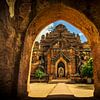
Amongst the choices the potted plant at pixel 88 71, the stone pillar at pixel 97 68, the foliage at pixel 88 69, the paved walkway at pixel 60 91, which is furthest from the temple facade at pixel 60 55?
the stone pillar at pixel 97 68

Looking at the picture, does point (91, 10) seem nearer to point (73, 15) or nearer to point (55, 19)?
point (73, 15)

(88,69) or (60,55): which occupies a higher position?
(60,55)

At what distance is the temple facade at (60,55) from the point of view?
1283 inches

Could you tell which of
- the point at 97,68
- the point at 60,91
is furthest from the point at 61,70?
the point at 97,68

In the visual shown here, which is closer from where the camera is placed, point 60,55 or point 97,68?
point 97,68

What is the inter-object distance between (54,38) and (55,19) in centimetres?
2477

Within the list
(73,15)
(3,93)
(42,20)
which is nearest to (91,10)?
(73,15)

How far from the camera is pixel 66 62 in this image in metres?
Result: 32.9

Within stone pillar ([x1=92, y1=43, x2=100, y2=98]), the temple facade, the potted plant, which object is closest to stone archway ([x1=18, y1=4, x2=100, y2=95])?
stone pillar ([x1=92, y1=43, x2=100, y2=98])

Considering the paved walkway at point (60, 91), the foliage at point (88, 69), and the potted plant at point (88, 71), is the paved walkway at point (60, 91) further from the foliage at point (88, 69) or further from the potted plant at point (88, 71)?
the potted plant at point (88, 71)

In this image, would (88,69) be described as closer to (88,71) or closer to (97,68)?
(88,71)

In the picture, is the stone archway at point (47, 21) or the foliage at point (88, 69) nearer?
the stone archway at point (47, 21)

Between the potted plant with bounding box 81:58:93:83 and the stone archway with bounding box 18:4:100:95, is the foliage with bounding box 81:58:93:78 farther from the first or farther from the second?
the stone archway with bounding box 18:4:100:95

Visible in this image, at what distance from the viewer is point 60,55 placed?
108ft
